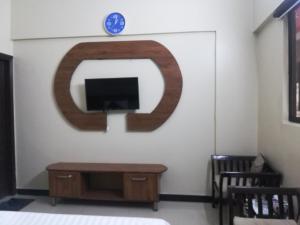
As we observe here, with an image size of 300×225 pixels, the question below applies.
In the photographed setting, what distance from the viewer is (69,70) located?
3686 mm

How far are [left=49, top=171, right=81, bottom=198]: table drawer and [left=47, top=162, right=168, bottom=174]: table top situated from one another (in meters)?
0.07

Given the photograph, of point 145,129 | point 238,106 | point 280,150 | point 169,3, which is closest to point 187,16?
point 169,3

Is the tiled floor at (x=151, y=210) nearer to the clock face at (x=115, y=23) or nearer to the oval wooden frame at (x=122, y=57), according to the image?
the oval wooden frame at (x=122, y=57)

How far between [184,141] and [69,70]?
1.88 meters

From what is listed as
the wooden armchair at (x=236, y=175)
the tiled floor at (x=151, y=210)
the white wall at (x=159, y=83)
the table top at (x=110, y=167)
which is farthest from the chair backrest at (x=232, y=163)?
the table top at (x=110, y=167)

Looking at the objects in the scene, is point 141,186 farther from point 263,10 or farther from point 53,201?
point 263,10

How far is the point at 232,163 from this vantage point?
11.1 ft

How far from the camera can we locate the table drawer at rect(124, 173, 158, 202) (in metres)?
3.22

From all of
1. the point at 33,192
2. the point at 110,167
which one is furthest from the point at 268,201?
the point at 33,192

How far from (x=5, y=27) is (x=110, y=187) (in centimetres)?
270

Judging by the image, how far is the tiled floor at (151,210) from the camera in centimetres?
304

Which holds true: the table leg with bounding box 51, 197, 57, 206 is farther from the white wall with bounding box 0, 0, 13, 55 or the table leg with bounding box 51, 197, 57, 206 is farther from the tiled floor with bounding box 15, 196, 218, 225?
the white wall with bounding box 0, 0, 13, 55

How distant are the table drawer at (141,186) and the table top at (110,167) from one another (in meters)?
0.08

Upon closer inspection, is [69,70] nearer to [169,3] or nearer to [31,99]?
[31,99]
